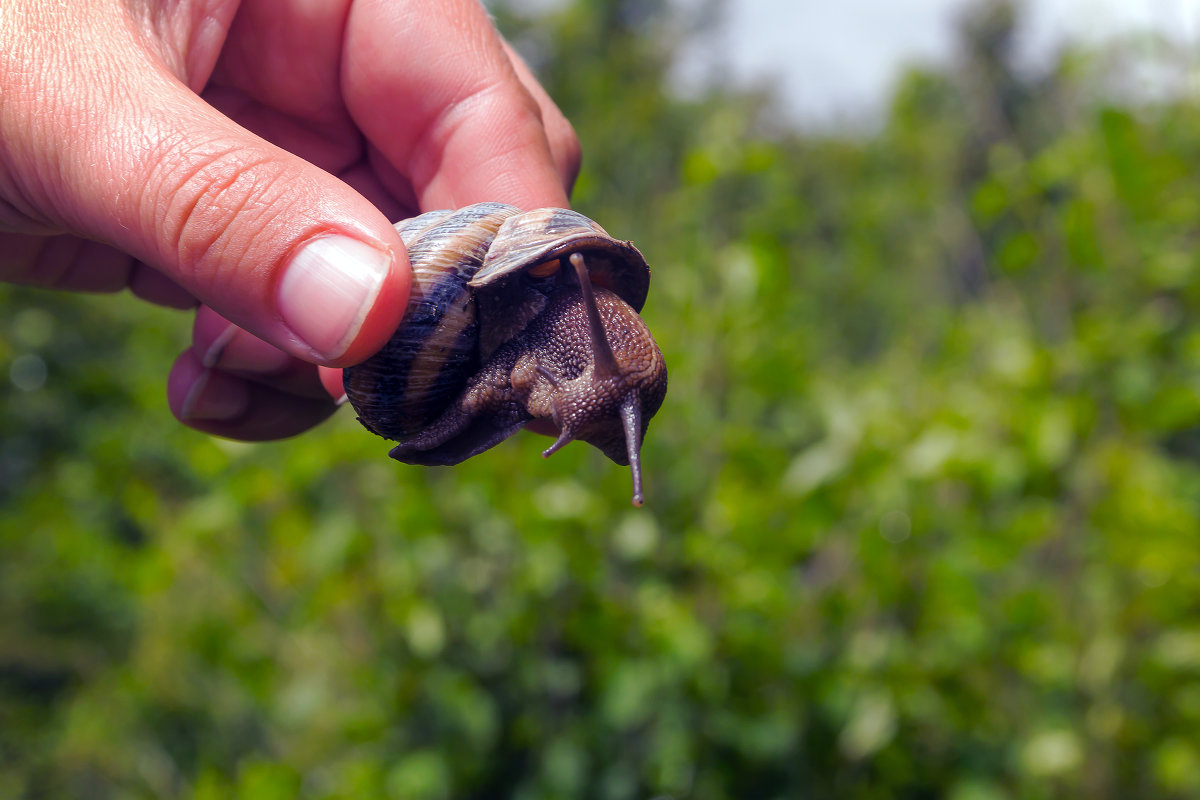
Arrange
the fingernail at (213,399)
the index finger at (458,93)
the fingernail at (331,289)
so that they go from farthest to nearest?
the fingernail at (213,399)
the index finger at (458,93)
the fingernail at (331,289)

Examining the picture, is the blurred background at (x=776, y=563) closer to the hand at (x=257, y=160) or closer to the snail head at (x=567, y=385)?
the hand at (x=257, y=160)

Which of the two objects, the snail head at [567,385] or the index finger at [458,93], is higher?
the index finger at [458,93]

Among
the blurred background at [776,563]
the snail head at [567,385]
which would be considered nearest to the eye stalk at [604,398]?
the snail head at [567,385]

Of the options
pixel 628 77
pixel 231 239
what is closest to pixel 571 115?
pixel 628 77

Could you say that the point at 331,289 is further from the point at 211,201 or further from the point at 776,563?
the point at 776,563

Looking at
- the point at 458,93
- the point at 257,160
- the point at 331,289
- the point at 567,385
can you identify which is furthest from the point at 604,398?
the point at 458,93

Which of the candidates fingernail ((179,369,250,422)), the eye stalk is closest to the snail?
the eye stalk
